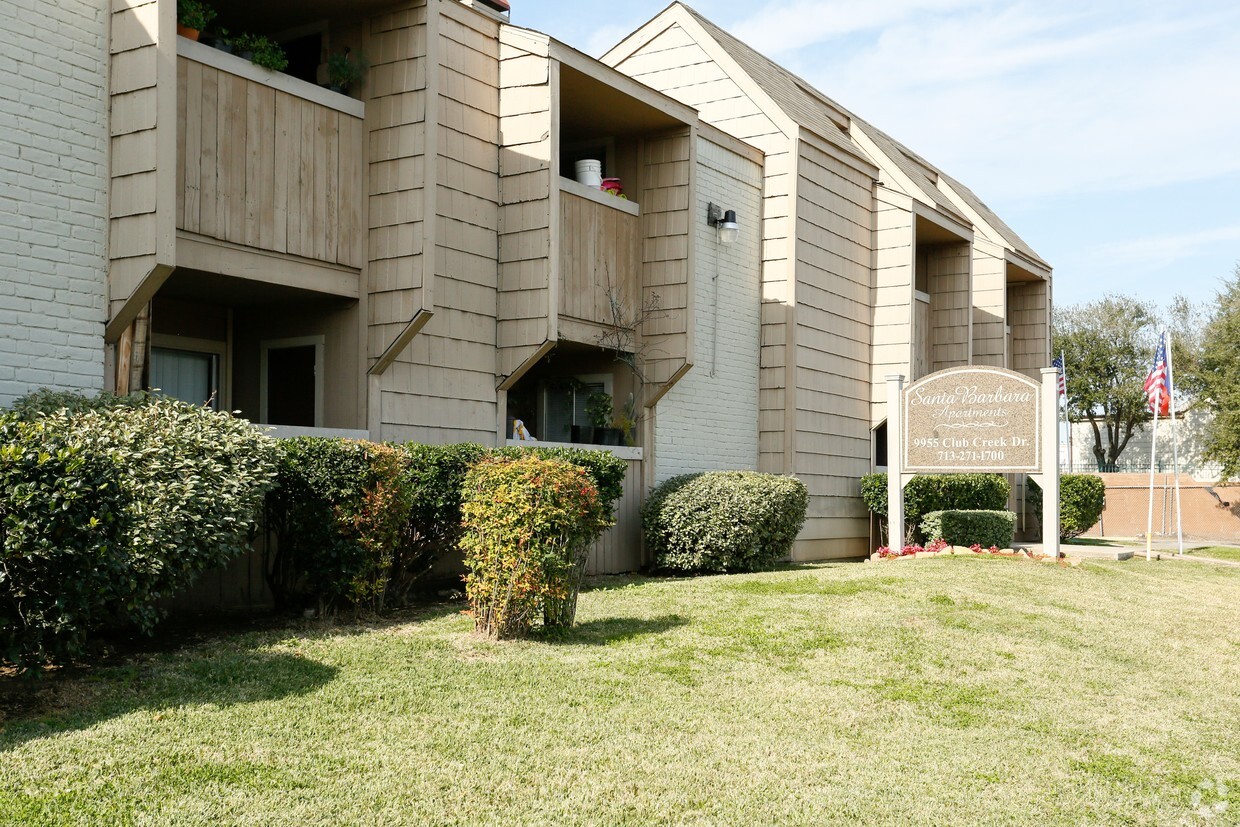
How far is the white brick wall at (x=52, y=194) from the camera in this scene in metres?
8.05

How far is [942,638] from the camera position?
8.56 metres

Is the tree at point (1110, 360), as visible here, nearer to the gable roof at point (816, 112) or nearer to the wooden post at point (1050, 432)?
the gable roof at point (816, 112)

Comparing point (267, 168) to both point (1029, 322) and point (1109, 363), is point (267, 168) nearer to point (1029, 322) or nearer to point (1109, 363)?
point (1029, 322)

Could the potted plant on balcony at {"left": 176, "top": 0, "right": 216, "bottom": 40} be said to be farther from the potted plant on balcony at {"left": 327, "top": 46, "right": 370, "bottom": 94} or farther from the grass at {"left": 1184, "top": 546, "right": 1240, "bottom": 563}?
the grass at {"left": 1184, "top": 546, "right": 1240, "bottom": 563}

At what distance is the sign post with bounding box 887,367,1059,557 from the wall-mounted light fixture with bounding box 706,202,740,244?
9.72 ft

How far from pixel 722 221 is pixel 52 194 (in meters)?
9.08

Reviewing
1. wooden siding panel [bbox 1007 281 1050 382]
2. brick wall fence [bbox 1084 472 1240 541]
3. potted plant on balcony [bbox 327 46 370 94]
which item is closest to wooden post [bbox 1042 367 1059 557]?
potted plant on balcony [bbox 327 46 370 94]

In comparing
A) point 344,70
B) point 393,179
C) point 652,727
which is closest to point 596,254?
point 393,179

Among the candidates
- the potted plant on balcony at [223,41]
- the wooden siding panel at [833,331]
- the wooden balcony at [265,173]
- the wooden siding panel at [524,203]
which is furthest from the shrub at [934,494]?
the potted plant on balcony at [223,41]

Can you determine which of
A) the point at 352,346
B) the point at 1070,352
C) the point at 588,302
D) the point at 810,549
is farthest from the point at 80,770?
the point at 1070,352

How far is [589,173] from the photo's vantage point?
13.3 meters

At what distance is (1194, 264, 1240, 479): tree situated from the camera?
102 feet

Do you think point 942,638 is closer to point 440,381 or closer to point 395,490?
point 395,490

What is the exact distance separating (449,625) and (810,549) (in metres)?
9.20
